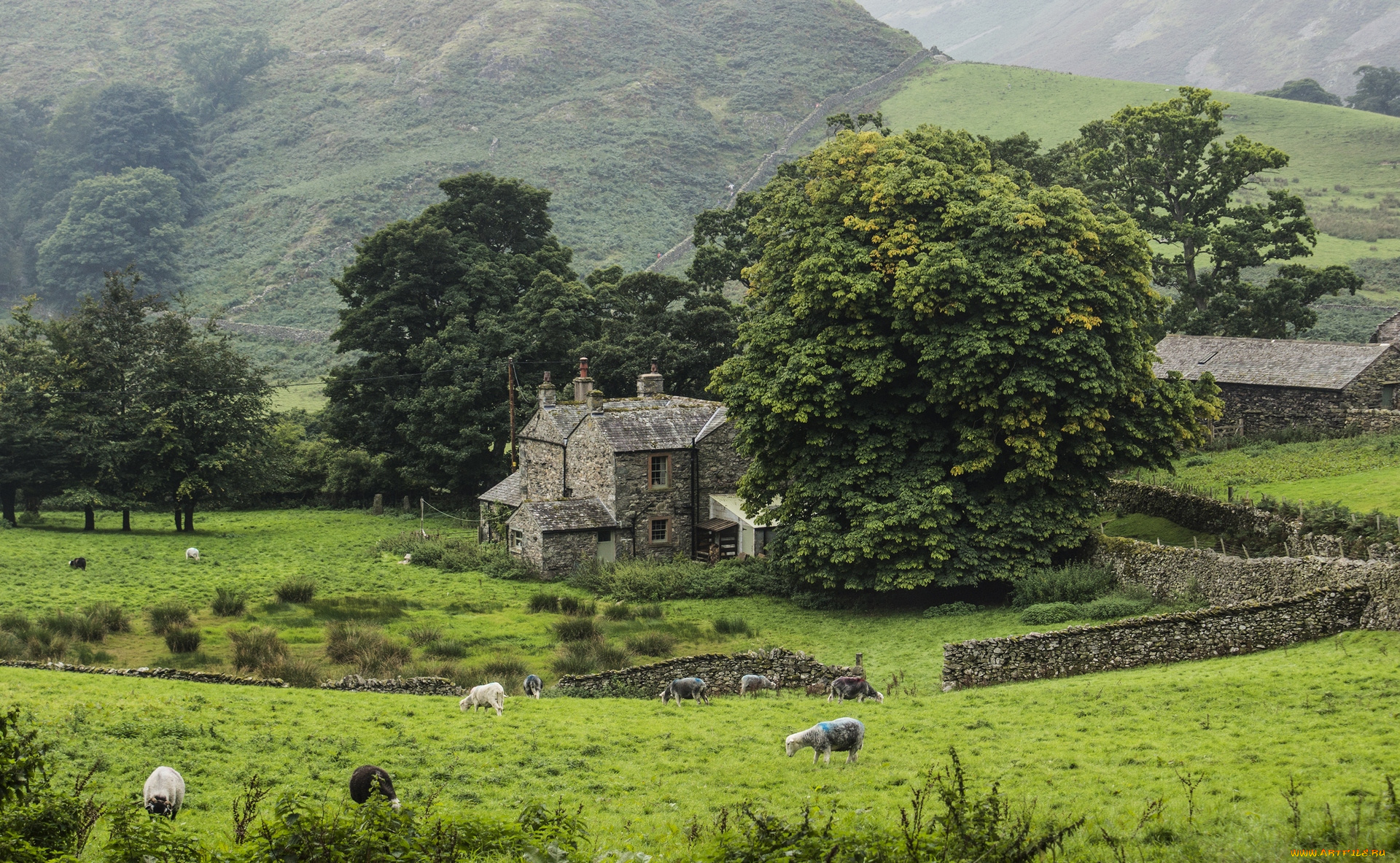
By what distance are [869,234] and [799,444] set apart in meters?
6.83

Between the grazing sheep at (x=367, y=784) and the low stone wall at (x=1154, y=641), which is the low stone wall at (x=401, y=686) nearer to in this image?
the grazing sheep at (x=367, y=784)

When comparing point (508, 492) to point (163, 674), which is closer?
point (163, 674)

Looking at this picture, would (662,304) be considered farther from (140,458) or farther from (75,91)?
(75,91)

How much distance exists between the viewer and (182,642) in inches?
1024

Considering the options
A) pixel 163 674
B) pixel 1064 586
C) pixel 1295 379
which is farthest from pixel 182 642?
pixel 1295 379

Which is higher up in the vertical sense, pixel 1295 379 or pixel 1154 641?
pixel 1295 379

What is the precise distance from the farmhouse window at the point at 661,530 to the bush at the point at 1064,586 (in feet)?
50.0

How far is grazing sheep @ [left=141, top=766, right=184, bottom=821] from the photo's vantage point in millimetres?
12781

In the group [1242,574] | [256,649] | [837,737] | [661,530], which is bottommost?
[256,649]

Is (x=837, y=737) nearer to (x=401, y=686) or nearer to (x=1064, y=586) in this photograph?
(x=401, y=686)

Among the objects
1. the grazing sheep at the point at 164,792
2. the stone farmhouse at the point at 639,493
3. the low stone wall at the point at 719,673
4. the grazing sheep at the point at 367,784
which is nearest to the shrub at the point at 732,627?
the low stone wall at the point at 719,673

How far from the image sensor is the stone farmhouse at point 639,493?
133 feet

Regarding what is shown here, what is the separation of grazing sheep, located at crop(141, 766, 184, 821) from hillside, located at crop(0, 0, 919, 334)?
90.1 metres

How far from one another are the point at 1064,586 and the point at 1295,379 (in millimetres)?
22984
